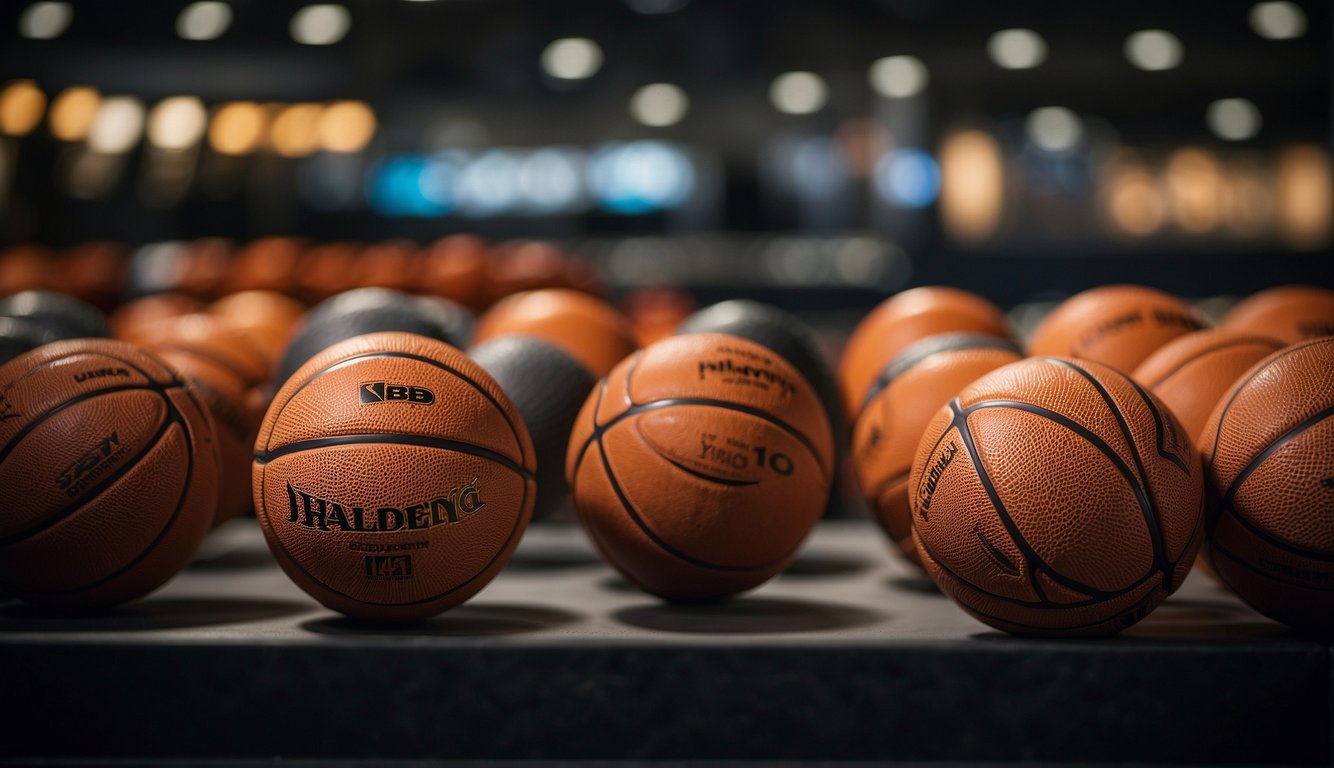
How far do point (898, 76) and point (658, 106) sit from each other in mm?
4119

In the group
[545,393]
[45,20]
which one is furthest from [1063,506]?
[45,20]

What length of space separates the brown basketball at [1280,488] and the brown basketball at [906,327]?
1388 mm

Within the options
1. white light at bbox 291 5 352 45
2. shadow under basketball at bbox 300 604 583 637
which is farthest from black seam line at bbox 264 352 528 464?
white light at bbox 291 5 352 45

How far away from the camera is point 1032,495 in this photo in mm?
2146

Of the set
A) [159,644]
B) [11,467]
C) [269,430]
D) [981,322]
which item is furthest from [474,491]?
[981,322]

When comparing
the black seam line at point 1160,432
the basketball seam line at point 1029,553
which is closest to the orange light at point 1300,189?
the black seam line at point 1160,432

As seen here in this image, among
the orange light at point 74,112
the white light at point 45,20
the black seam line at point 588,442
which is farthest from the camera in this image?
the orange light at point 74,112

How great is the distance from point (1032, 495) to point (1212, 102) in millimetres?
13862

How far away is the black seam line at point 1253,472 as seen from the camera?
216cm

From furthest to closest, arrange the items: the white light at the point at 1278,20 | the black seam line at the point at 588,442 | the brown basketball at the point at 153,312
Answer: the white light at the point at 1278,20
the brown basketball at the point at 153,312
the black seam line at the point at 588,442

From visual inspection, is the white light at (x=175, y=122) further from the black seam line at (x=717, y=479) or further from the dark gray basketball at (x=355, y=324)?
the black seam line at (x=717, y=479)

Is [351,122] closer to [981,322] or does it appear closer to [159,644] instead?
[981,322]

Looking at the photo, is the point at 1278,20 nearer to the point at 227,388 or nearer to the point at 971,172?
the point at 971,172

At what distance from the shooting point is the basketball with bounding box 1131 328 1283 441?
2.70 meters
